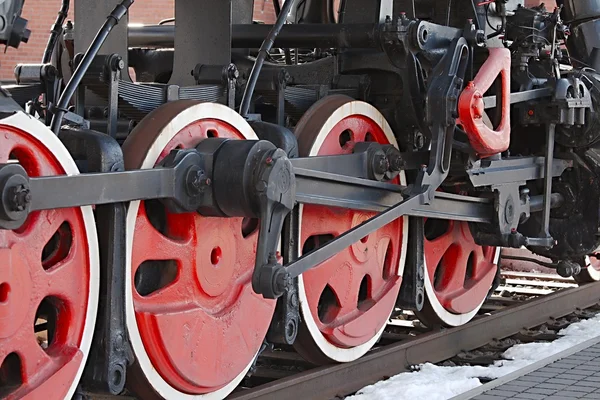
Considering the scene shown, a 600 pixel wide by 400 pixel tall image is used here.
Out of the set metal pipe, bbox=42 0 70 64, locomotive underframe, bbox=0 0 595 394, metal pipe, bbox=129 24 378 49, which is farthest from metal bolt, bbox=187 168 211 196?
metal pipe, bbox=42 0 70 64

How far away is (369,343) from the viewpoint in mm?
5266

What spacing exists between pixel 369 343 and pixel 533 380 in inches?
34.6

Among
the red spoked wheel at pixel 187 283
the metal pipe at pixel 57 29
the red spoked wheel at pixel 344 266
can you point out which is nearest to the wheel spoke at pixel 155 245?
the red spoked wheel at pixel 187 283

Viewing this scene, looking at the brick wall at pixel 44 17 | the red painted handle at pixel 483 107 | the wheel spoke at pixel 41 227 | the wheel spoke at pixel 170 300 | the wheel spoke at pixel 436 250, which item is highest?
the brick wall at pixel 44 17

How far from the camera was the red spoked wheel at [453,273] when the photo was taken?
585 cm

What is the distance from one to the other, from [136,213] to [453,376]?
7.01 ft

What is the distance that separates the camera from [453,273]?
6.10 meters

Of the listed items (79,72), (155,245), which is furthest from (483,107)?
(79,72)

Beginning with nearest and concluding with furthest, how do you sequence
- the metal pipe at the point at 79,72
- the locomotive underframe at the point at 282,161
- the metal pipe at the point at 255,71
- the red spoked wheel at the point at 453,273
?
the metal pipe at the point at 79,72
the locomotive underframe at the point at 282,161
the metal pipe at the point at 255,71
the red spoked wheel at the point at 453,273

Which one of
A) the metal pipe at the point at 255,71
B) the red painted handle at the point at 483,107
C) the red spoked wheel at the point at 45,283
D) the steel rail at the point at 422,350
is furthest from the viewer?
the red painted handle at the point at 483,107

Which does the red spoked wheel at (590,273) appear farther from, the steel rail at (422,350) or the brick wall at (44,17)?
the brick wall at (44,17)

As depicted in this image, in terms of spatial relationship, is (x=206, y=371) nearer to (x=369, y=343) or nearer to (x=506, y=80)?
(x=369, y=343)

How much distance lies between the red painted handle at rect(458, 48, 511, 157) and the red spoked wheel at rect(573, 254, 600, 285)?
2762 mm

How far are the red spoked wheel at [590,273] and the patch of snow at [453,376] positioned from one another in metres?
1.45
